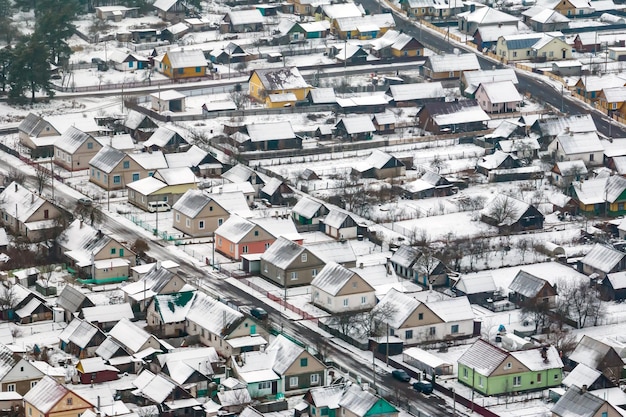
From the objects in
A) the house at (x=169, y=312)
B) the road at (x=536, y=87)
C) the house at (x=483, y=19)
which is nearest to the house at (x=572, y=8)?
the house at (x=483, y=19)

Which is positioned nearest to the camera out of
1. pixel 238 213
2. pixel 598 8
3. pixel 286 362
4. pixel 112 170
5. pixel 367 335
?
pixel 286 362

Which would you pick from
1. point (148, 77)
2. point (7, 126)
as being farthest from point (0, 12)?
point (7, 126)

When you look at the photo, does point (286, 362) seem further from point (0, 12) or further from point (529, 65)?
point (0, 12)

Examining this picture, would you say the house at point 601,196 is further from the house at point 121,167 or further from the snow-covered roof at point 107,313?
the snow-covered roof at point 107,313

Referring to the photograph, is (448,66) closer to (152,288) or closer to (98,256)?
(98,256)

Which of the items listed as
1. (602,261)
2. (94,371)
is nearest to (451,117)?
(602,261)

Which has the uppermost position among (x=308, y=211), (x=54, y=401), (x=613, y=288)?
(x=54, y=401)

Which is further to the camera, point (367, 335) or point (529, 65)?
point (529, 65)
